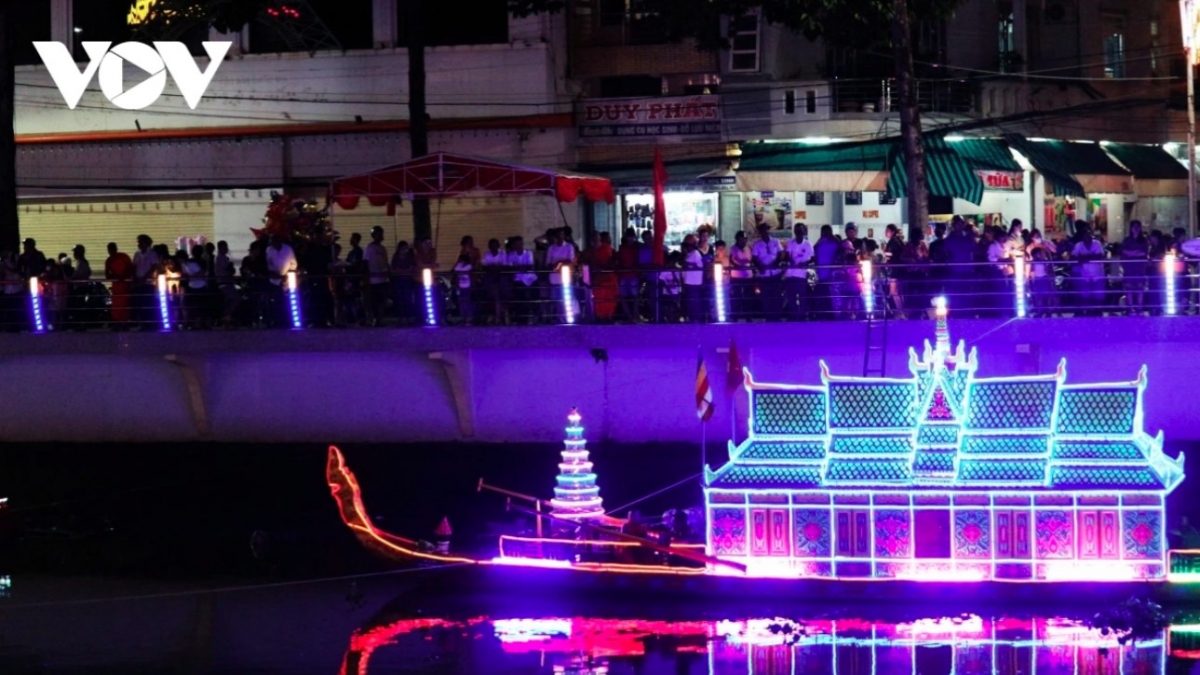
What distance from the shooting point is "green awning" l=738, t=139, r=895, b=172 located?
34.3 metres

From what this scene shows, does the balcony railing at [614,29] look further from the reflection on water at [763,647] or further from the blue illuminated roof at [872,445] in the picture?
the reflection on water at [763,647]

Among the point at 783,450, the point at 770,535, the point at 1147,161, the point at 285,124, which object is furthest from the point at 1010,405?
the point at 285,124

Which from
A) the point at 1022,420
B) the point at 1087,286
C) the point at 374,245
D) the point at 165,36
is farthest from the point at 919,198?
the point at 165,36

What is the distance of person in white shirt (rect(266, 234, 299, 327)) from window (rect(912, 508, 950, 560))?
435 inches

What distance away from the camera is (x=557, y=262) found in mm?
25641

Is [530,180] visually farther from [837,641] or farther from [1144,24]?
[1144,24]

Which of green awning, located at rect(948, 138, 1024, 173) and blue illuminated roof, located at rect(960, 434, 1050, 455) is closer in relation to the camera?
blue illuminated roof, located at rect(960, 434, 1050, 455)

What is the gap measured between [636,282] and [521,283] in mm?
1568

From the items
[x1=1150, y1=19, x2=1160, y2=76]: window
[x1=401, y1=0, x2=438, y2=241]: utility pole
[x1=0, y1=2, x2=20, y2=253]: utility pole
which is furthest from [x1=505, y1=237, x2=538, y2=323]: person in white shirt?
[x1=1150, y1=19, x2=1160, y2=76]: window

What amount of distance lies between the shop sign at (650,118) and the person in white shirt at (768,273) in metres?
9.58

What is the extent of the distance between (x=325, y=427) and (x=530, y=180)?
460cm

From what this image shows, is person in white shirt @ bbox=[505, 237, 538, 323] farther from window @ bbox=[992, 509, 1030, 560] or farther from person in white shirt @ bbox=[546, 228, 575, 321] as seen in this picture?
window @ bbox=[992, 509, 1030, 560]

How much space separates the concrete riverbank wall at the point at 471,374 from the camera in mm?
24312

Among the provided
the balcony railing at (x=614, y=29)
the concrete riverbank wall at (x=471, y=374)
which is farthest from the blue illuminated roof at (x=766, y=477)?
the balcony railing at (x=614, y=29)
